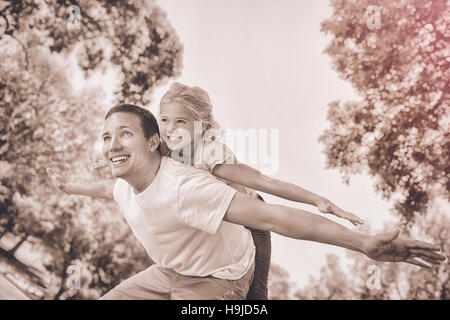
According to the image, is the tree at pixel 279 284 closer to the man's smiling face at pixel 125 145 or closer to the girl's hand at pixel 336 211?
the girl's hand at pixel 336 211

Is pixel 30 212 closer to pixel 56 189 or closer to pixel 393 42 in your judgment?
pixel 56 189

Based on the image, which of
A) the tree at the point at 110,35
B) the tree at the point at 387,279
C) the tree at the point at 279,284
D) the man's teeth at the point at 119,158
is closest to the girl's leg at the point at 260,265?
the tree at the point at 279,284

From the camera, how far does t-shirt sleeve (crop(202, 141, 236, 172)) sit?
6.73 feet

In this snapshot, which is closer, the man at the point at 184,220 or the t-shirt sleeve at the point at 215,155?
the man at the point at 184,220

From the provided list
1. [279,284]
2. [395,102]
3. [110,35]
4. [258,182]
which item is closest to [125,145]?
[258,182]

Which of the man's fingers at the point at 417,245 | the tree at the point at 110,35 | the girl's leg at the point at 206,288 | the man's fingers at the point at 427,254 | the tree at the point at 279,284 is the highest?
the tree at the point at 110,35

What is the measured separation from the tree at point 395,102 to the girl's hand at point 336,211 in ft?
2.26

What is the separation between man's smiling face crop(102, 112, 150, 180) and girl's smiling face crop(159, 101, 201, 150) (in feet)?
0.82

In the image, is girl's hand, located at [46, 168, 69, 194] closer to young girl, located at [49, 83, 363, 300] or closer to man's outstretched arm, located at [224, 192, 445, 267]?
young girl, located at [49, 83, 363, 300]

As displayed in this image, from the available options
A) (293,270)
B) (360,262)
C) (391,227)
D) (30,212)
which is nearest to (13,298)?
(30,212)

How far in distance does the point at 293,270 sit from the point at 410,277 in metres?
0.68

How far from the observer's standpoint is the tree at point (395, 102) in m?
2.58

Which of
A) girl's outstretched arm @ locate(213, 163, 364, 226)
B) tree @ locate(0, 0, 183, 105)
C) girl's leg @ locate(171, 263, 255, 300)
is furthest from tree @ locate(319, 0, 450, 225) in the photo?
girl's leg @ locate(171, 263, 255, 300)

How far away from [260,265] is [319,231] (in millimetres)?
607
